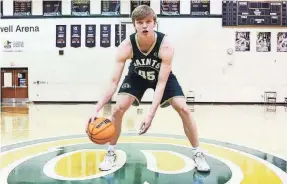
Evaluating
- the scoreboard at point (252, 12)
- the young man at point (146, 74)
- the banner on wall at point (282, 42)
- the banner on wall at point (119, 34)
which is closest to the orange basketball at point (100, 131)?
the young man at point (146, 74)

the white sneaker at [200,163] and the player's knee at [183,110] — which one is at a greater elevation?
the player's knee at [183,110]

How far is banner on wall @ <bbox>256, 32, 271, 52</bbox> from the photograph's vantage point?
48.7ft

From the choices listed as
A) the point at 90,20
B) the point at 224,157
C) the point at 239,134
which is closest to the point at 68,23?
the point at 90,20

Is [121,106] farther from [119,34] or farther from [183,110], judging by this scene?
[119,34]

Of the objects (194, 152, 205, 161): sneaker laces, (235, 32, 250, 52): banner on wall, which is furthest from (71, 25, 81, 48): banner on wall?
(194, 152, 205, 161): sneaker laces

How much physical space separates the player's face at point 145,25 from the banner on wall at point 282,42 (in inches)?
497

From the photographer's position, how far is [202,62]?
583 inches

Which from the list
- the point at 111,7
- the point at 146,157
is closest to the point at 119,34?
the point at 111,7

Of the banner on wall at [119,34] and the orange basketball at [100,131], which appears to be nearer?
the orange basketball at [100,131]

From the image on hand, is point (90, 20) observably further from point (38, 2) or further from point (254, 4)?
point (254, 4)

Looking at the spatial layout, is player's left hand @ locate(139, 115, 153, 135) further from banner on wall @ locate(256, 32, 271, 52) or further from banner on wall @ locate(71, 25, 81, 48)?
banner on wall @ locate(256, 32, 271, 52)

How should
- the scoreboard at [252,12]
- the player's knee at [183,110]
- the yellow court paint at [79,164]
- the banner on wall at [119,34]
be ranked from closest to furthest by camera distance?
the yellow court paint at [79,164] → the player's knee at [183,110] → the scoreboard at [252,12] → the banner on wall at [119,34]

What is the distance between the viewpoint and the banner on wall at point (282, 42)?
48.6 ft

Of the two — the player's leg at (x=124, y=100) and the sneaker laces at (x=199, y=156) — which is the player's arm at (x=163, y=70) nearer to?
the player's leg at (x=124, y=100)
